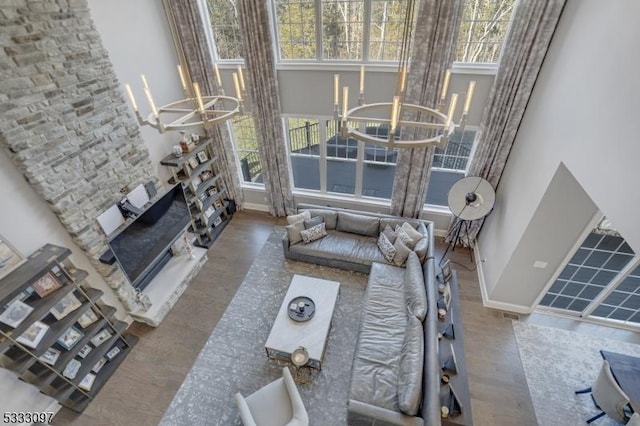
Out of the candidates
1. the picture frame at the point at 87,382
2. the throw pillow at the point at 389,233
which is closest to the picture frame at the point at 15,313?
the picture frame at the point at 87,382

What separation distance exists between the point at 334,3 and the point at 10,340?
6086 millimetres

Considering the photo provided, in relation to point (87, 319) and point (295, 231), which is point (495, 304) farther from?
point (87, 319)

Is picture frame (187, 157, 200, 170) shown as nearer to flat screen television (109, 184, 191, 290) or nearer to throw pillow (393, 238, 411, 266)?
flat screen television (109, 184, 191, 290)

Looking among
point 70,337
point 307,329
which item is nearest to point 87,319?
point 70,337

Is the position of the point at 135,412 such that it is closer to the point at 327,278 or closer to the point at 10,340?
the point at 10,340

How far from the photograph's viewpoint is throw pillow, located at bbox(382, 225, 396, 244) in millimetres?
5465

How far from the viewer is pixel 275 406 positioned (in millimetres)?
3451

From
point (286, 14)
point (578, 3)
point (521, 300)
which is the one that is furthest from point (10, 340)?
Answer: point (578, 3)

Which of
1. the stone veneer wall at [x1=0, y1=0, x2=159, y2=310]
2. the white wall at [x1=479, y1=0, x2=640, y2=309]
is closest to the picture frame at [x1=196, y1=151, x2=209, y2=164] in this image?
the stone veneer wall at [x1=0, y1=0, x2=159, y2=310]

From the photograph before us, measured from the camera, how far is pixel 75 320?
3.82m

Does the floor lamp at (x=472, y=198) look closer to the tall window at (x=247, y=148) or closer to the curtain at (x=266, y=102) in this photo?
the curtain at (x=266, y=102)

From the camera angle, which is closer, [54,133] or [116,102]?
[54,133]

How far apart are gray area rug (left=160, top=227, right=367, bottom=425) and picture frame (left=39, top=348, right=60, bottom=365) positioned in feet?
5.01

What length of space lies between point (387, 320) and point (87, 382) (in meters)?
4.21
